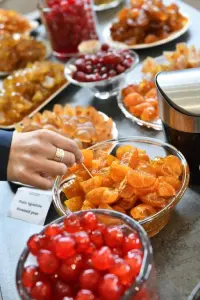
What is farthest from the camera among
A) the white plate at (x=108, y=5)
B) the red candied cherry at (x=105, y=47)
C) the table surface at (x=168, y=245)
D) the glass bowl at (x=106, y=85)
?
the white plate at (x=108, y=5)

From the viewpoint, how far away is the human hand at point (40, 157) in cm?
91

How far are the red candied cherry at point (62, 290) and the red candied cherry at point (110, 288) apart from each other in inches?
2.0

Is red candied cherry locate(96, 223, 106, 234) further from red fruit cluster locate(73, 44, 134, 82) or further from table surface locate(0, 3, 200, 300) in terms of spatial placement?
red fruit cluster locate(73, 44, 134, 82)

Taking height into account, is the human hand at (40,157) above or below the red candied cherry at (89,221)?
below

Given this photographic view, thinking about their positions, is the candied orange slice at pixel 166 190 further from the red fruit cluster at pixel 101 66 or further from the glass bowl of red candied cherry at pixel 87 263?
the red fruit cluster at pixel 101 66

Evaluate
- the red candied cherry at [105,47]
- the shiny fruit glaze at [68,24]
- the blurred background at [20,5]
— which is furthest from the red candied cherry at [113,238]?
the blurred background at [20,5]

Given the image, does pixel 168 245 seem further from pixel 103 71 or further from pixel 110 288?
pixel 103 71

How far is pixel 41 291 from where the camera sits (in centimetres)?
61

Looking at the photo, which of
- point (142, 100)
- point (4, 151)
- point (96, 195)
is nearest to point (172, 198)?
point (96, 195)

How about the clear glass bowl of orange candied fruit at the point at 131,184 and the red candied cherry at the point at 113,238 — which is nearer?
the red candied cherry at the point at 113,238

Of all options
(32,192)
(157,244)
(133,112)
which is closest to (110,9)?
(133,112)

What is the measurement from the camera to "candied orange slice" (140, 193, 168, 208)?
0.85 metres

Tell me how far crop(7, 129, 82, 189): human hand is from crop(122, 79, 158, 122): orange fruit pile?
0.34 metres

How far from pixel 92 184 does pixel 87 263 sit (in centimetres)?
28
